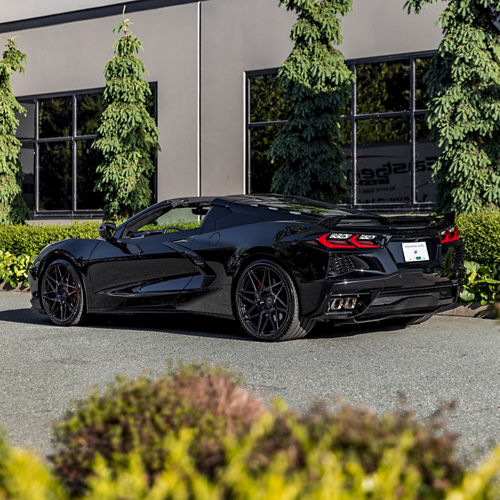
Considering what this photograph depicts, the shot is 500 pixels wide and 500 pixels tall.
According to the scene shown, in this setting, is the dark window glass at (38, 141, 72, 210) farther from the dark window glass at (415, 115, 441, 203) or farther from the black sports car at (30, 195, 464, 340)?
the black sports car at (30, 195, 464, 340)

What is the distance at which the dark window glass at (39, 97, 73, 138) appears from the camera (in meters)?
22.8

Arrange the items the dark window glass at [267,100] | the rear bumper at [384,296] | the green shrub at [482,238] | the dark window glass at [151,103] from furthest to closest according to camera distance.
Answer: the dark window glass at [151,103] < the dark window glass at [267,100] < the green shrub at [482,238] < the rear bumper at [384,296]

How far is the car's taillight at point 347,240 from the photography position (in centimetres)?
761

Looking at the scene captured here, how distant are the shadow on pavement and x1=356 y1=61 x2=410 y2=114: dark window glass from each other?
30.9 feet

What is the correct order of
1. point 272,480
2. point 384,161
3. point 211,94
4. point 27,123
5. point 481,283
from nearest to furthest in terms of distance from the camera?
point 272,480
point 481,283
point 384,161
point 211,94
point 27,123

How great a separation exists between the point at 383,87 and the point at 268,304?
11.2m

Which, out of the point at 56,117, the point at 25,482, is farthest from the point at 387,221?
the point at 56,117

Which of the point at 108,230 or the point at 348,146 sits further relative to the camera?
the point at 348,146

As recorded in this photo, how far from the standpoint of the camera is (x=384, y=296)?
766 cm

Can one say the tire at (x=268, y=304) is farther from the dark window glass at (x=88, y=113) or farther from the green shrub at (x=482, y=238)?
the dark window glass at (x=88, y=113)

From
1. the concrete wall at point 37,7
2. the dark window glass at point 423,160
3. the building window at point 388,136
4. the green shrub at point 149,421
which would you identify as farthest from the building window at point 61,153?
the green shrub at point 149,421

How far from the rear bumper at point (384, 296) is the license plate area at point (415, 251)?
144 mm

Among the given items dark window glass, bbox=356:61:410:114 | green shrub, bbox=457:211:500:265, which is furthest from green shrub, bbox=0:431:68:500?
dark window glass, bbox=356:61:410:114

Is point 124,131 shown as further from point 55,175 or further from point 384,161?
point 55,175
